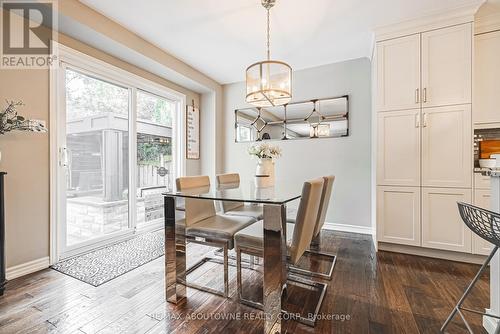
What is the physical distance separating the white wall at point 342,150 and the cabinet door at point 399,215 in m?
0.64

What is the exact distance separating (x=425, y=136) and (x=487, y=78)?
2.91 feet

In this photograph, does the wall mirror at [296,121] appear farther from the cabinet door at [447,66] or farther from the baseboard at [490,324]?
the baseboard at [490,324]

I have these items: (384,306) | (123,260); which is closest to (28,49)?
(123,260)

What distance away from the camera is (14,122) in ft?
6.41

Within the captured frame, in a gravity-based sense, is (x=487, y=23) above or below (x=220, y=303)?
above

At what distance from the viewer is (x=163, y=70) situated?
3.36 metres

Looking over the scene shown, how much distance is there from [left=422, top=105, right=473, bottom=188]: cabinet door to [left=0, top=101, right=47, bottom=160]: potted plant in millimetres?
3920

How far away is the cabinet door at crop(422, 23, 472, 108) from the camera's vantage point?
2.37 meters

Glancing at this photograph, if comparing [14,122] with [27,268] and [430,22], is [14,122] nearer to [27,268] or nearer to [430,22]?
[27,268]

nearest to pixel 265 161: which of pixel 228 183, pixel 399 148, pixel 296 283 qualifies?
pixel 228 183

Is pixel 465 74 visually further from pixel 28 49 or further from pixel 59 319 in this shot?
pixel 28 49

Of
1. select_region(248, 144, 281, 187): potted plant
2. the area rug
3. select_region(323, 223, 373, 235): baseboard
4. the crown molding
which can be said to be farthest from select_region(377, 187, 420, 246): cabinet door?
the area rug

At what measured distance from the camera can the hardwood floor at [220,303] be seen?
145 cm

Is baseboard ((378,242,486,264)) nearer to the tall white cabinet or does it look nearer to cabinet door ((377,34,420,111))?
the tall white cabinet
